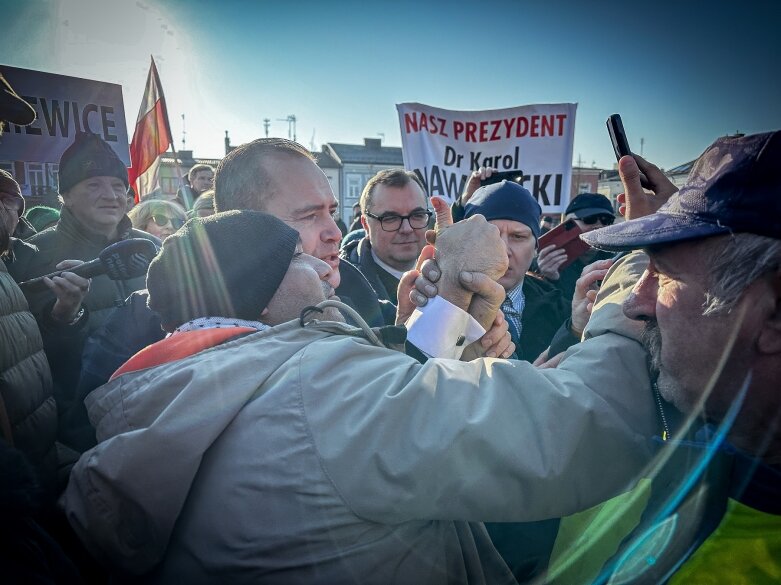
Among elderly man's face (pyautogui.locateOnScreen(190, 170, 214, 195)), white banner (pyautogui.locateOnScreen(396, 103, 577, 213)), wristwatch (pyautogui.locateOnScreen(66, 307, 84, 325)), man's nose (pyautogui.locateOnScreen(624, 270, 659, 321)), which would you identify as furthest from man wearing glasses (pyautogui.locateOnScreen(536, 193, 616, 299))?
elderly man's face (pyautogui.locateOnScreen(190, 170, 214, 195))

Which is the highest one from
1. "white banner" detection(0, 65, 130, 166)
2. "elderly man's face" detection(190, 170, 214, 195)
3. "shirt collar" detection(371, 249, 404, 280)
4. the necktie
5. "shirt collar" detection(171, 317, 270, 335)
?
"white banner" detection(0, 65, 130, 166)

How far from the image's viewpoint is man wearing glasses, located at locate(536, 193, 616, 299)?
13.1 feet

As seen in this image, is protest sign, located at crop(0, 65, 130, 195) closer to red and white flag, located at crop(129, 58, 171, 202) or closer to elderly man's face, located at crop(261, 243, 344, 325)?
red and white flag, located at crop(129, 58, 171, 202)

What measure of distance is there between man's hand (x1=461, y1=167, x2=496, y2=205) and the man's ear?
260 centimetres

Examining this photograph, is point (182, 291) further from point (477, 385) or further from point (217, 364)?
point (477, 385)

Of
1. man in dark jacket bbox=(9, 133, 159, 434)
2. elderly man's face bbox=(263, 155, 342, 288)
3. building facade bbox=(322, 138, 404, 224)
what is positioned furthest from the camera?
building facade bbox=(322, 138, 404, 224)

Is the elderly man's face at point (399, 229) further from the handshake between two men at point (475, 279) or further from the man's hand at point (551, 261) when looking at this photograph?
the handshake between two men at point (475, 279)

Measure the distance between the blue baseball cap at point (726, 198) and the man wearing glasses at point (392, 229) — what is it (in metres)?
2.73

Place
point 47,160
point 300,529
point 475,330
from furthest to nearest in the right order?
point 47,160
point 475,330
point 300,529

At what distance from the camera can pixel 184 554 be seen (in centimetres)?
115

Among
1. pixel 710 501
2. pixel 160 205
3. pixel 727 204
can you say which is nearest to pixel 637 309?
pixel 727 204

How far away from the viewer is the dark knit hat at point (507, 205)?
3238 mm

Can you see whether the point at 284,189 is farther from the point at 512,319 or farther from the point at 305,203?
the point at 512,319

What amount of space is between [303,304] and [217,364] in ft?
1.38
